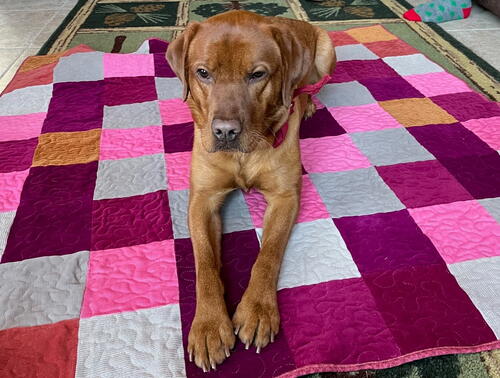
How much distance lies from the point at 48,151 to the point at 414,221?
185cm

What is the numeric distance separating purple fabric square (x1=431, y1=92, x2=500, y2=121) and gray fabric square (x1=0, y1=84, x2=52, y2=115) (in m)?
2.42

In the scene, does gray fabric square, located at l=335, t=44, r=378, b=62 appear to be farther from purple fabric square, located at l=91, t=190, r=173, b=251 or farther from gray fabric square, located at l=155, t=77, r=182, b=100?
purple fabric square, located at l=91, t=190, r=173, b=251

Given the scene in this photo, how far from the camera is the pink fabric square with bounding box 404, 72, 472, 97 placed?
9.50 feet

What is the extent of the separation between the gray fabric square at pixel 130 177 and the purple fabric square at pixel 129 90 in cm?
66

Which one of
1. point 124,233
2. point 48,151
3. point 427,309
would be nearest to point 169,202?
point 124,233

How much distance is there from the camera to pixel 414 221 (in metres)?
1.93

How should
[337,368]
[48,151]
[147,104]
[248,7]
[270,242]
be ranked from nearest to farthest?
[337,368]
[270,242]
[48,151]
[147,104]
[248,7]

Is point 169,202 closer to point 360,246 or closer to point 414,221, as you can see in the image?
point 360,246

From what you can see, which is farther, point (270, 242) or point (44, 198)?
point (44, 198)

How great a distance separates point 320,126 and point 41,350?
1820 millimetres

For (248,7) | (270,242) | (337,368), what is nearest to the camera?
(337,368)

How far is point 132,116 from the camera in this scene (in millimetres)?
2686

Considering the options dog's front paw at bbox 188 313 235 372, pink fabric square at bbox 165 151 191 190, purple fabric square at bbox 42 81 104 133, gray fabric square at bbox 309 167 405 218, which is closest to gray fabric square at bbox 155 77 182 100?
purple fabric square at bbox 42 81 104 133

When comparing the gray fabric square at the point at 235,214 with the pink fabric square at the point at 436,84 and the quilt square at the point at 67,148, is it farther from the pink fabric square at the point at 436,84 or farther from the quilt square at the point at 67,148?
the pink fabric square at the point at 436,84
